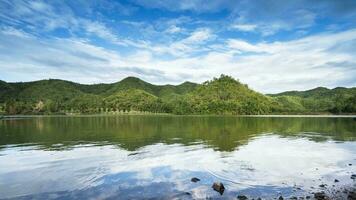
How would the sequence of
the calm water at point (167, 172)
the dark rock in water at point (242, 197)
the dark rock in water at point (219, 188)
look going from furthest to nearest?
the calm water at point (167, 172) → the dark rock in water at point (219, 188) → the dark rock in water at point (242, 197)

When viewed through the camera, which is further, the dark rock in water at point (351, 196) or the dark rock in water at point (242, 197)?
the dark rock in water at point (242, 197)

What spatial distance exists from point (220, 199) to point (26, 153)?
93.8 feet

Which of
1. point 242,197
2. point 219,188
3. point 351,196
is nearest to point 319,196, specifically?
point 351,196

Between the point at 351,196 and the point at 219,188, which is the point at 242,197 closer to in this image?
the point at 219,188

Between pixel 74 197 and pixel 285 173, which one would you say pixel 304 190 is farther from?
pixel 74 197

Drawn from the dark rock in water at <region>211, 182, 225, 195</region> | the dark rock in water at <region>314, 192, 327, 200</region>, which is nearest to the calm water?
the dark rock in water at <region>211, 182, 225, 195</region>

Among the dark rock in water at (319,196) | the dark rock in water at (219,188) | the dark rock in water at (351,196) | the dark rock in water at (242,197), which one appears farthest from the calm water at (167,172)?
the dark rock in water at (351,196)

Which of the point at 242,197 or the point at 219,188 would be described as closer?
the point at 242,197

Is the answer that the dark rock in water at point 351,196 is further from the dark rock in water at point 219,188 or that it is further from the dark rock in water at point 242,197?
the dark rock in water at point 219,188

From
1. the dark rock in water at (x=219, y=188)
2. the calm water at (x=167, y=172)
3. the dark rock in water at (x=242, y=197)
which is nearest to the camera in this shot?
the dark rock in water at (x=242, y=197)

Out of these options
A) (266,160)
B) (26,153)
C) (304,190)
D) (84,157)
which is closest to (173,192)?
(304,190)

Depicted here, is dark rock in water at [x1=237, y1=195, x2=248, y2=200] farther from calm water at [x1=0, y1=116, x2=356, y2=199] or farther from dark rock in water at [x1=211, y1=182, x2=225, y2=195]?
dark rock in water at [x1=211, y1=182, x2=225, y2=195]

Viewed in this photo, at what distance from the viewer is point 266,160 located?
31.5 metres

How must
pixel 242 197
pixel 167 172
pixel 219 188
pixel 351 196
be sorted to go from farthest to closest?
1. pixel 167 172
2. pixel 219 188
3. pixel 242 197
4. pixel 351 196
